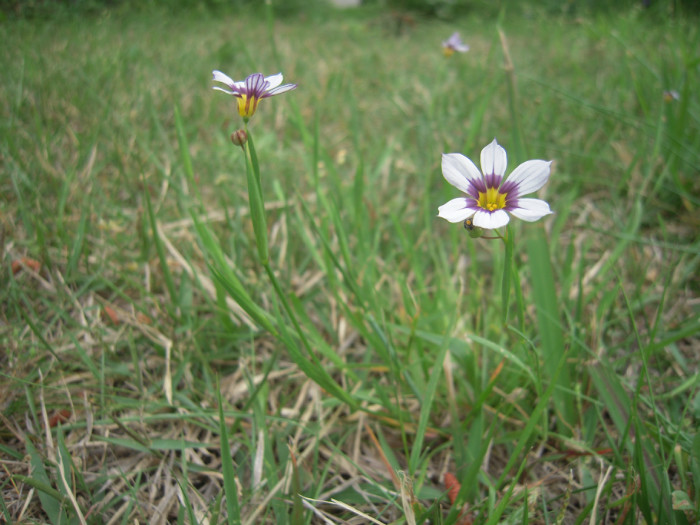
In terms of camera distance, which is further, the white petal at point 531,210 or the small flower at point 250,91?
the small flower at point 250,91

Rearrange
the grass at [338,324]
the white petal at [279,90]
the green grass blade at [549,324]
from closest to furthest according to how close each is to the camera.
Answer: the white petal at [279,90], the grass at [338,324], the green grass blade at [549,324]

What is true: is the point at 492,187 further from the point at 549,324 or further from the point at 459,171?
the point at 549,324

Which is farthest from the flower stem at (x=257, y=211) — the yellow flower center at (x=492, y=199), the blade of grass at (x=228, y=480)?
the yellow flower center at (x=492, y=199)

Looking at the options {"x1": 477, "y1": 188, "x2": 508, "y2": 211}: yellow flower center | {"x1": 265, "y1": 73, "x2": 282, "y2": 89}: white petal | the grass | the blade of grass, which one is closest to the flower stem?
the grass

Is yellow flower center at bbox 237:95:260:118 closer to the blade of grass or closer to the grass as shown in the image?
the grass

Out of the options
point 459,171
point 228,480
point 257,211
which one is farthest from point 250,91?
point 228,480

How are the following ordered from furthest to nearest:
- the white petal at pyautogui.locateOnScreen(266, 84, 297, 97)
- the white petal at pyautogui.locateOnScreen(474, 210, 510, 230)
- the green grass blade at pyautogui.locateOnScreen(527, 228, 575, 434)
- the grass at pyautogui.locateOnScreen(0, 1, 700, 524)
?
the green grass blade at pyautogui.locateOnScreen(527, 228, 575, 434) → the grass at pyautogui.locateOnScreen(0, 1, 700, 524) → the white petal at pyautogui.locateOnScreen(266, 84, 297, 97) → the white petal at pyautogui.locateOnScreen(474, 210, 510, 230)

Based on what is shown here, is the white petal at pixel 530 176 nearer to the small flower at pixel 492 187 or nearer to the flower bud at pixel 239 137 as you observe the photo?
the small flower at pixel 492 187
